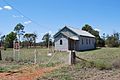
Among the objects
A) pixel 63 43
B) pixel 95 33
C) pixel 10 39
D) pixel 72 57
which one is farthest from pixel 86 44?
pixel 72 57

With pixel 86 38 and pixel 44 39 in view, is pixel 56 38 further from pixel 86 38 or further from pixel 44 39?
pixel 44 39

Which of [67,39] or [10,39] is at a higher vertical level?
[10,39]

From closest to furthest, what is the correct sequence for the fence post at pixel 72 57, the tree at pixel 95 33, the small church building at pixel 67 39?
the fence post at pixel 72 57 → the small church building at pixel 67 39 → the tree at pixel 95 33

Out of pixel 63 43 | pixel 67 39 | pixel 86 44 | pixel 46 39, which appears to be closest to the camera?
pixel 67 39

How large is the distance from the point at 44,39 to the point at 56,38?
127 feet

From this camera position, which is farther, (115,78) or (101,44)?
(101,44)

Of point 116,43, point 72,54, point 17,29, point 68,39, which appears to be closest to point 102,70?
point 72,54

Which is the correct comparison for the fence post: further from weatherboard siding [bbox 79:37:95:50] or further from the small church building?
weatherboard siding [bbox 79:37:95:50]

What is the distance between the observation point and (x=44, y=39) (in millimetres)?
90750

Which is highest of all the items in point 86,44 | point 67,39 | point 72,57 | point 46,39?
point 46,39

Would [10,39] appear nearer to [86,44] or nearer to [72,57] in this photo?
[86,44]

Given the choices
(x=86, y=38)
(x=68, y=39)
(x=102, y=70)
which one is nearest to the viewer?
(x=102, y=70)

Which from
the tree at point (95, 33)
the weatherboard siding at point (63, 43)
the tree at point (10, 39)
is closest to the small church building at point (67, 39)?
the weatherboard siding at point (63, 43)

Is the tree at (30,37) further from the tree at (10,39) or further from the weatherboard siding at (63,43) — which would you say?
the weatherboard siding at (63,43)
